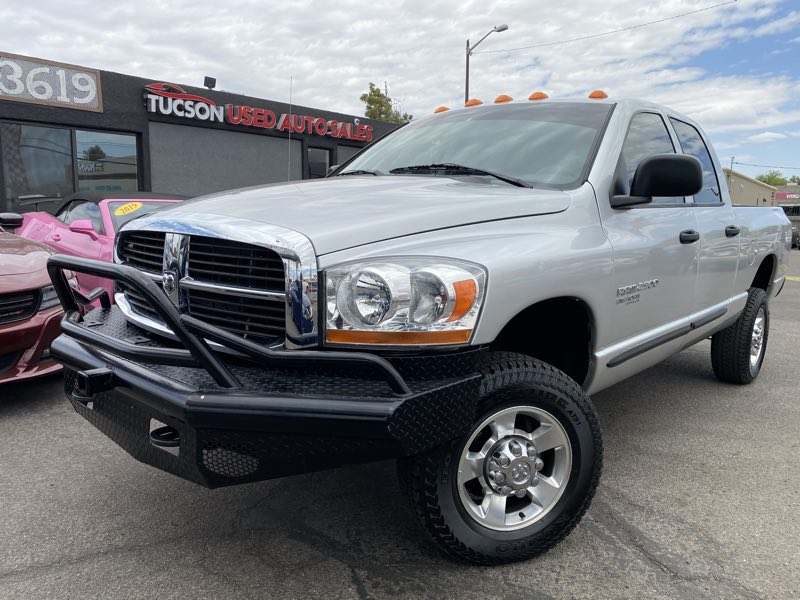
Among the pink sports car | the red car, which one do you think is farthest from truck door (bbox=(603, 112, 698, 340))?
the pink sports car

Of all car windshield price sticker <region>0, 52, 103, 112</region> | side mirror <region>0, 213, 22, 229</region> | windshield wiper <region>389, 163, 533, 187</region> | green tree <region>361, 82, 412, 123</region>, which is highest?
green tree <region>361, 82, 412, 123</region>

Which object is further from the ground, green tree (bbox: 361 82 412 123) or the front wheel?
green tree (bbox: 361 82 412 123)

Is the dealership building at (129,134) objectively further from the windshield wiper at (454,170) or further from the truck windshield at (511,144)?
the windshield wiper at (454,170)

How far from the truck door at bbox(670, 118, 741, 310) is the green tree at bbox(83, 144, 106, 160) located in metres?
12.0

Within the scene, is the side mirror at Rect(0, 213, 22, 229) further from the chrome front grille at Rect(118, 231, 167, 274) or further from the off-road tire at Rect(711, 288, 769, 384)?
the off-road tire at Rect(711, 288, 769, 384)

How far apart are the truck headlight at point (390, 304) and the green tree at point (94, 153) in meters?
12.7

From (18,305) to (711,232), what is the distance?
4109mm

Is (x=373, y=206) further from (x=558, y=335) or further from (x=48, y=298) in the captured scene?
(x=48, y=298)

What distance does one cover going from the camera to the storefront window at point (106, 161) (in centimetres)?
1260

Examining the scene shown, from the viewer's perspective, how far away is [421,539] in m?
2.44

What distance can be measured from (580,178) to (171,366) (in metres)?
1.80

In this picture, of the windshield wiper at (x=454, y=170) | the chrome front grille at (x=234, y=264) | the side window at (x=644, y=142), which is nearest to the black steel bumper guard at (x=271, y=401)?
the chrome front grille at (x=234, y=264)

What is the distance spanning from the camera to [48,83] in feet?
38.4

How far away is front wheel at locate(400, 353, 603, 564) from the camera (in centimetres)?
204
